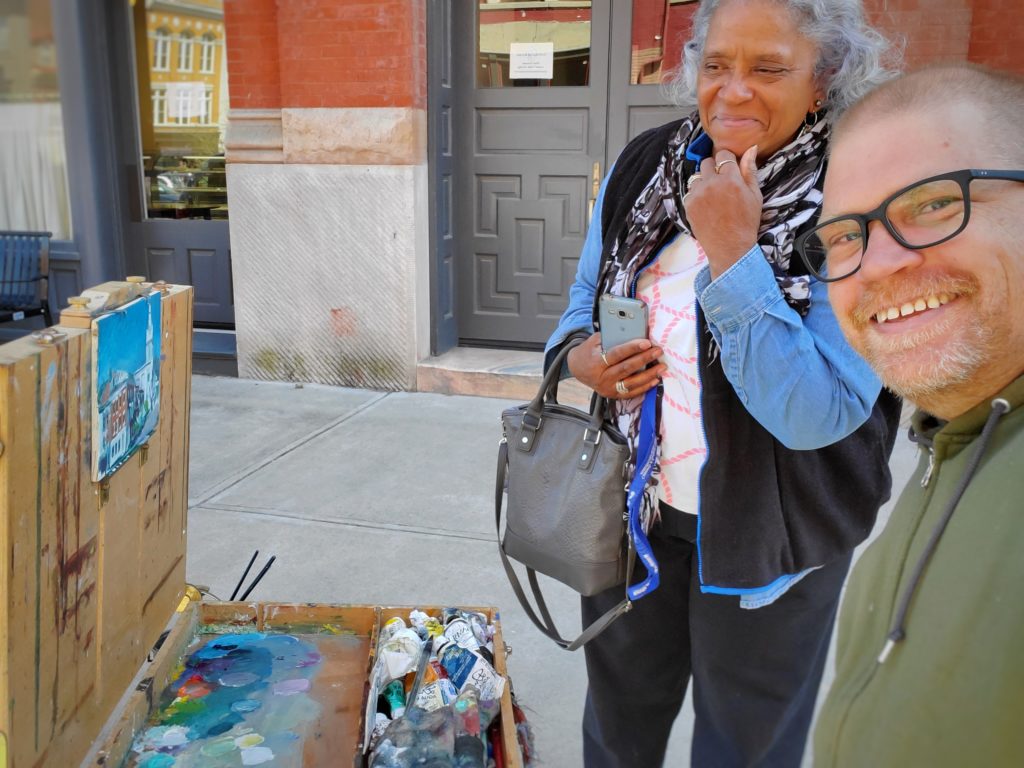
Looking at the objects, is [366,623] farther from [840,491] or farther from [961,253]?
[961,253]

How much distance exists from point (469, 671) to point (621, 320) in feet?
3.22

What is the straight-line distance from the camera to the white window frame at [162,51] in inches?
272

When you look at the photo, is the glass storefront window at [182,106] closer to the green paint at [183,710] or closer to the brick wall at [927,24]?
the brick wall at [927,24]

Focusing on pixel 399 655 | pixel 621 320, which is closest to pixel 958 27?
pixel 621 320

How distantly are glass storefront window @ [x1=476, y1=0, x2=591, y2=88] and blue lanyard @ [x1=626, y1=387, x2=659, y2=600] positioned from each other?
4541 millimetres

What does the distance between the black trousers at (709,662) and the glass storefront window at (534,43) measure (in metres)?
4.63

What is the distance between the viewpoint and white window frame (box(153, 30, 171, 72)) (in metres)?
6.90

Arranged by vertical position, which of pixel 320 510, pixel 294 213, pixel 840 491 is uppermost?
pixel 294 213

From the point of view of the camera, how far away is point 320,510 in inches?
163

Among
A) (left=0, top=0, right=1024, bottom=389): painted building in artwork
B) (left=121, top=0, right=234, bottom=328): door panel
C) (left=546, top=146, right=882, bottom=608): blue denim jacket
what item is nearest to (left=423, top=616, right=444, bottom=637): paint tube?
(left=546, top=146, right=882, bottom=608): blue denim jacket

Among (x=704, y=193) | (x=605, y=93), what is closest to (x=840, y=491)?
(x=704, y=193)

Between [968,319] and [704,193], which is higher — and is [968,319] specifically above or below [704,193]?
below

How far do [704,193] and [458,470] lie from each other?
10.6 ft

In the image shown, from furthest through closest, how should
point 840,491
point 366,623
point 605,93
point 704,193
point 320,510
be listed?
point 605,93 → point 320,510 → point 366,623 → point 840,491 → point 704,193
